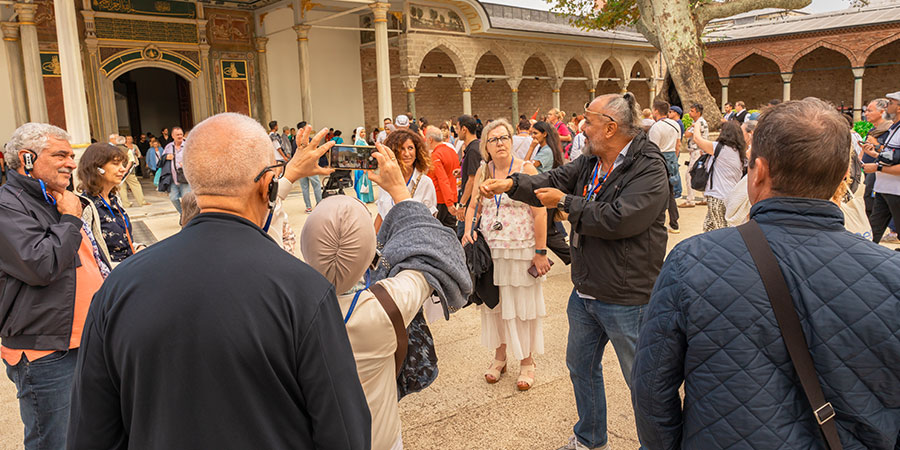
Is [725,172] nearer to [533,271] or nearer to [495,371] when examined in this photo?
[533,271]

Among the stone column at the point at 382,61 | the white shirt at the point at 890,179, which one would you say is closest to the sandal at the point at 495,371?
the white shirt at the point at 890,179

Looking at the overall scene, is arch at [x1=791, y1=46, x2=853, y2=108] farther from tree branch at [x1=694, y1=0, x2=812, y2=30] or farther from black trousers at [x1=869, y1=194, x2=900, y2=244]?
black trousers at [x1=869, y1=194, x2=900, y2=244]

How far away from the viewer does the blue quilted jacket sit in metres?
1.25

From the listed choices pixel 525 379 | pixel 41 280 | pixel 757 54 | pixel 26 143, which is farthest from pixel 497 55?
pixel 41 280

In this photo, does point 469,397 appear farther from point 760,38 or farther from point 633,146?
point 760,38

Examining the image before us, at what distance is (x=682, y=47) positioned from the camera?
599 inches

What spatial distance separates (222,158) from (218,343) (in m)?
0.37

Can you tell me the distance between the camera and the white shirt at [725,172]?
17.1 ft

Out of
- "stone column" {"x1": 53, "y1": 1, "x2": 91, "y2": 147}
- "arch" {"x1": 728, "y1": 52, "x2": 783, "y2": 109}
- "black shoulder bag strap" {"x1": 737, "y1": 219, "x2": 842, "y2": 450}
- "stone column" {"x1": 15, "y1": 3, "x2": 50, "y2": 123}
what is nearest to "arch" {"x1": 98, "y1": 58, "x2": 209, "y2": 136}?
"stone column" {"x1": 15, "y1": 3, "x2": 50, "y2": 123}

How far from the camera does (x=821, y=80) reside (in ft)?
84.5

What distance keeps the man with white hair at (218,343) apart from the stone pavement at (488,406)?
1.90 metres

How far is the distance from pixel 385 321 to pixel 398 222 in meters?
0.41

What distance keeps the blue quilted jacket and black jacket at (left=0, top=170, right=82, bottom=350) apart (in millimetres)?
2040

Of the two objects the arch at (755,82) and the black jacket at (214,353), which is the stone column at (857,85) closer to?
the arch at (755,82)
